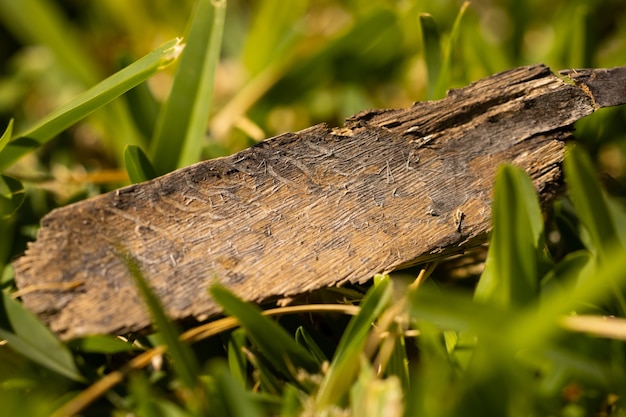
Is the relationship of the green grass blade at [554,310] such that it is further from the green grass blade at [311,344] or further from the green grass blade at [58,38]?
the green grass blade at [58,38]

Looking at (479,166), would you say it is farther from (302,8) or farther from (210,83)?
(302,8)

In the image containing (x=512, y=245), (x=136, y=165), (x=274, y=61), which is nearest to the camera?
(x=512, y=245)

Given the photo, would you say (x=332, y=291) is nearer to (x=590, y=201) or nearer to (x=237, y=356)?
(x=237, y=356)

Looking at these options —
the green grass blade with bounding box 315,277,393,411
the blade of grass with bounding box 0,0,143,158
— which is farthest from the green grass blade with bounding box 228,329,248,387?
the blade of grass with bounding box 0,0,143,158

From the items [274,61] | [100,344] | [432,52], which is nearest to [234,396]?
[100,344]

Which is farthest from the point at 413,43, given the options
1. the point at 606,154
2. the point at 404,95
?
the point at 606,154

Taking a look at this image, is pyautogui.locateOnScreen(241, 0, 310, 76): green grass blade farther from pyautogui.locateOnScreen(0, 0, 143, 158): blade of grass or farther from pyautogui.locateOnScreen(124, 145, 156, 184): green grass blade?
pyautogui.locateOnScreen(124, 145, 156, 184): green grass blade
